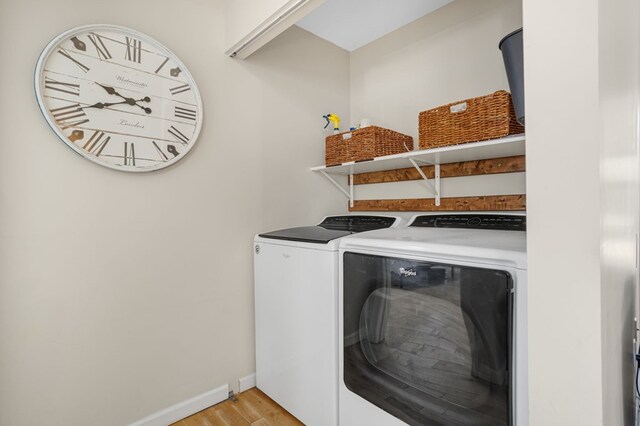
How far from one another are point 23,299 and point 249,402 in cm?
122

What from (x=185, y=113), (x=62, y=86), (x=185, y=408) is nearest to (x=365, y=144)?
(x=185, y=113)

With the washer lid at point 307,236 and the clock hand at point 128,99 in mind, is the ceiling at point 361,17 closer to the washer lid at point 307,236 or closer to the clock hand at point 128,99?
the clock hand at point 128,99

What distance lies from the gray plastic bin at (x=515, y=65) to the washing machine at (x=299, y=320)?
908mm

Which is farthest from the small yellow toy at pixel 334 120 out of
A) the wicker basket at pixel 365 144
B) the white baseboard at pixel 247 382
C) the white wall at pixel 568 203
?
the white baseboard at pixel 247 382

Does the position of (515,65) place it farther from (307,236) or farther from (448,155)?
(307,236)

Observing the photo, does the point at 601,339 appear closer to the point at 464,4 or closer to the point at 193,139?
the point at 193,139

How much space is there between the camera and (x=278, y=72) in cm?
212

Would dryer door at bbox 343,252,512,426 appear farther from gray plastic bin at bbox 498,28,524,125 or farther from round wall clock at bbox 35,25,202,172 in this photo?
round wall clock at bbox 35,25,202,172

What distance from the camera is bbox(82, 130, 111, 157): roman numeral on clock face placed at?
1399 mm

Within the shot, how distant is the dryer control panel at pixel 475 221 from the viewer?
1.53 metres

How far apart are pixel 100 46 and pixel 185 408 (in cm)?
185

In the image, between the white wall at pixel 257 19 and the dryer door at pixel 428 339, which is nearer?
the dryer door at pixel 428 339

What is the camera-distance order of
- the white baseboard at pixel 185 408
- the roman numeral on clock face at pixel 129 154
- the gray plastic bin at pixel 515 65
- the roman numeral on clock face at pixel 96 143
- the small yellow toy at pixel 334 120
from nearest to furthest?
the gray plastic bin at pixel 515 65, the roman numeral on clock face at pixel 96 143, the roman numeral on clock face at pixel 129 154, the white baseboard at pixel 185 408, the small yellow toy at pixel 334 120

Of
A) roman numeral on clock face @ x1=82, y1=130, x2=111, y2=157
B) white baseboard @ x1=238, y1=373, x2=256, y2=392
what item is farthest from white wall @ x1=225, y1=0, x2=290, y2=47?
white baseboard @ x1=238, y1=373, x2=256, y2=392
